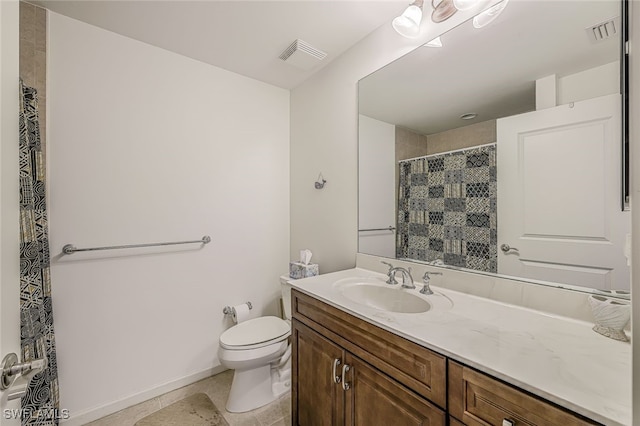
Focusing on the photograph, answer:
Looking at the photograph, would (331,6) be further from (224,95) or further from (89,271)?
(89,271)

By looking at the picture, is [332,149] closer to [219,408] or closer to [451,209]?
[451,209]

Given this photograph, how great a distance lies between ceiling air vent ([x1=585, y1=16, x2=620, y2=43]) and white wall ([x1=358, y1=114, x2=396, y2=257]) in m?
0.86

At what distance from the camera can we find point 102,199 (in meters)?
1.66

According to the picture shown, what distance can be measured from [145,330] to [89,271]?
1.70ft

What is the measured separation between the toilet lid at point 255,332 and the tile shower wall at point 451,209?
37.6 inches

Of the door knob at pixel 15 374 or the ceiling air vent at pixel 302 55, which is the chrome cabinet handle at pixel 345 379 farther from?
the ceiling air vent at pixel 302 55

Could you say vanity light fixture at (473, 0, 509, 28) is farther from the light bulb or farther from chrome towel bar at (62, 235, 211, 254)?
chrome towel bar at (62, 235, 211, 254)

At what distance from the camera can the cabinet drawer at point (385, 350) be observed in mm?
803

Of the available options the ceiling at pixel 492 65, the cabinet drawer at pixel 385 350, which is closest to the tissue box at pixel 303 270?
the cabinet drawer at pixel 385 350

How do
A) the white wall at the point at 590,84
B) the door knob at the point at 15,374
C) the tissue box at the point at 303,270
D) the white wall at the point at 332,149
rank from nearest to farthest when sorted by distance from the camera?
1. the door knob at the point at 15,374
2. the white wall at the point at 590,84
3. the white wall at the point at 332,149
4. the tissue box at the point at 303,270

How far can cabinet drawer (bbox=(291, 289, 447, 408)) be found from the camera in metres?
0.80

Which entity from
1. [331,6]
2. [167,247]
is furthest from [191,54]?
[167,247]

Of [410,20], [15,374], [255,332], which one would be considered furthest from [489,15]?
[255,332]

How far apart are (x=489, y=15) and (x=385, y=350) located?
4.91ft
